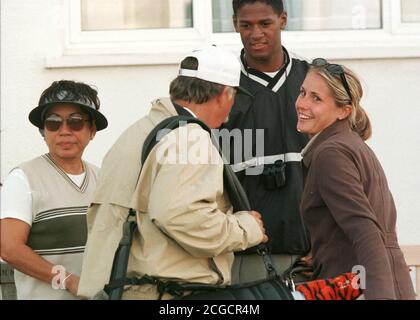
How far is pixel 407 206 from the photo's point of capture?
600cm

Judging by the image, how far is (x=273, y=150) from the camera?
14.5 ft

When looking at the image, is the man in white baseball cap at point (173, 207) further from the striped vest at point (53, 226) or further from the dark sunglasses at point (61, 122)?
the dark sunglasses at point (61, 122)

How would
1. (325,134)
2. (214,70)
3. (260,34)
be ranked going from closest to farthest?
(214,70), (325,134), (260,34)

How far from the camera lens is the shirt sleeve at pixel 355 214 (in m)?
3.39

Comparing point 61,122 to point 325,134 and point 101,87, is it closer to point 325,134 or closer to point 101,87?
point 325,134

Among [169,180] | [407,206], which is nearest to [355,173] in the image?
[169,180]

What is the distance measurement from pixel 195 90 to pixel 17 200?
3.19ft

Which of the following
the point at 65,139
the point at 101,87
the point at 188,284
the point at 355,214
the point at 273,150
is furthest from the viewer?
the point at 101,87

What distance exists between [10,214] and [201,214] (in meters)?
1.06

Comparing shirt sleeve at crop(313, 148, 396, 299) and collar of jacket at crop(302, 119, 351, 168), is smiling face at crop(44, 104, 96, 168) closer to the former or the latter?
collar of jacket at crop(302, 119, 351, 168)

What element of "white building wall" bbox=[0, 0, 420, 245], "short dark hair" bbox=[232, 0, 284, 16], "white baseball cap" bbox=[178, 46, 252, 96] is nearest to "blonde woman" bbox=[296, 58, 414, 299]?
"white baseball cap" bbox=[178, 46, 252, 96]

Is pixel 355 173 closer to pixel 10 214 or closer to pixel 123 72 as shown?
pixel 10 214

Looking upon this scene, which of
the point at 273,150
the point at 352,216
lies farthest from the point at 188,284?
the point at 273,150
